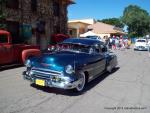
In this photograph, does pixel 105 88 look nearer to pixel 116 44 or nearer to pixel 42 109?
pixel 42 109

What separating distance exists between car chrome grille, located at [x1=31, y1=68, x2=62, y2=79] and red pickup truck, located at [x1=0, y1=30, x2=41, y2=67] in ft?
13.2

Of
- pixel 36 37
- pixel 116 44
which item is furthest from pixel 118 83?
pixel 116 44

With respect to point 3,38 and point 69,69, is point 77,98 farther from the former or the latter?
point 3,38

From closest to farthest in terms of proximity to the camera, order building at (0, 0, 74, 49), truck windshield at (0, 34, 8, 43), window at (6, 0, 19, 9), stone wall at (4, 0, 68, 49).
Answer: truck windshield at (0, 34, 8, 43)
window at (6, 0, 19, 9)
building at (0, 0, 74, 49)
stone wall at (4, 0, 68, 49)

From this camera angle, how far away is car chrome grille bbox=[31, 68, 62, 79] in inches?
275

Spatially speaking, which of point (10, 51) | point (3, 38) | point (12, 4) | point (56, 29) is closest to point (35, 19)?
point (12, 4)

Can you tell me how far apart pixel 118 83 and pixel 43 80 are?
3.26 m

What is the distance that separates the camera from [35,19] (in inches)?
848

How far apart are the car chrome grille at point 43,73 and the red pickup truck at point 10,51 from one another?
403 cm

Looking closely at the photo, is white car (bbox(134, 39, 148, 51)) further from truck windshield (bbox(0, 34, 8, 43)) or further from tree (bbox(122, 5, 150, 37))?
tree (bbox(122, 5, 150, 37))

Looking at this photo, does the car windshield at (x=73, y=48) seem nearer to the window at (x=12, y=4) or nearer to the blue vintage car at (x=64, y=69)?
the blue vintage car at (x=64, y=69)

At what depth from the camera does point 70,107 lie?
20.2 feet

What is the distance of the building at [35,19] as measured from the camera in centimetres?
1864

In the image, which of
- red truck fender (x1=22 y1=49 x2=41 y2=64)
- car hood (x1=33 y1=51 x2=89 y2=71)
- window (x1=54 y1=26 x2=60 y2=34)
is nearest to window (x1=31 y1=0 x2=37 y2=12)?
window (x1=54 y1=26 x2=60 y2=34)
